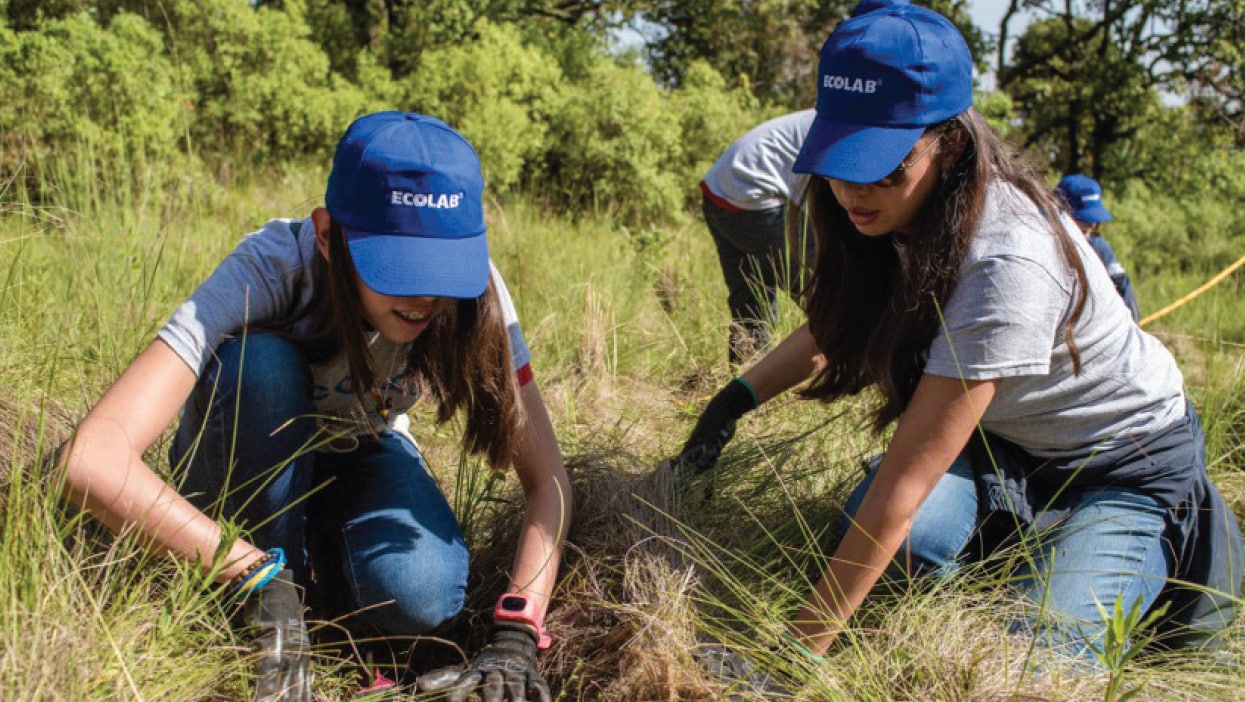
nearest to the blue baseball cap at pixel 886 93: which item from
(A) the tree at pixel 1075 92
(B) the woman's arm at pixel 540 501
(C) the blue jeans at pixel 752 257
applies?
(B) the woman's arm at pixel 540 501

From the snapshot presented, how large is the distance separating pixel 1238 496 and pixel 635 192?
4489 millimetres

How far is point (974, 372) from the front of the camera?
5.52ft

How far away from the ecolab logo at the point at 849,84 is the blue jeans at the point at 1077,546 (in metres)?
0.73

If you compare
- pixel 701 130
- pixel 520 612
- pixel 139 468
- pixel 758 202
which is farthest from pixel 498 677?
pixel 701 130

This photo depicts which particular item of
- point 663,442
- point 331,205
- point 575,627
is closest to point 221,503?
point 331,205

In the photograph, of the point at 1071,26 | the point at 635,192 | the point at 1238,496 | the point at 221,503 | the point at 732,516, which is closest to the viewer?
the point at 221,503

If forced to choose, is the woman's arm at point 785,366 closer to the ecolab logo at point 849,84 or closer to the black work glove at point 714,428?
the black work glove at point 714,428

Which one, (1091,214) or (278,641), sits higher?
(278,641)

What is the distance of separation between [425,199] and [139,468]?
23.2 inches

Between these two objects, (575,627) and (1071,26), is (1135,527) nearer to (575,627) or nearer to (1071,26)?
(575,627)

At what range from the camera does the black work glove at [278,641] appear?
5.04 ft

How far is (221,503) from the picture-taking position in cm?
172

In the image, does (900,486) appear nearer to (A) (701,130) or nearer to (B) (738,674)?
(B) (738,674)

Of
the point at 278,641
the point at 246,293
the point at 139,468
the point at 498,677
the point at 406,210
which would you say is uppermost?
the point at 406,210
